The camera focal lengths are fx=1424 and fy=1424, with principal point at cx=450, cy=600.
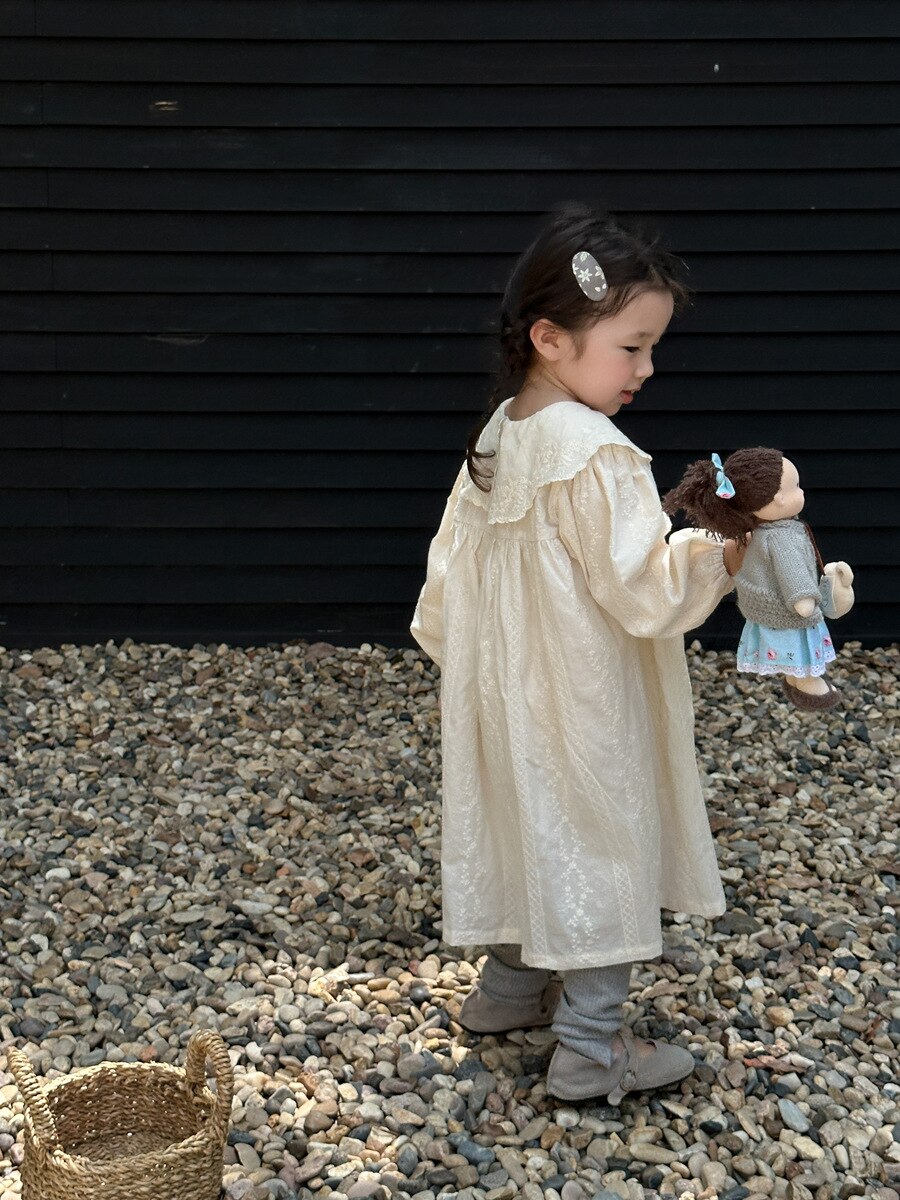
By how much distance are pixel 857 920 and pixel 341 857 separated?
43.9 inches

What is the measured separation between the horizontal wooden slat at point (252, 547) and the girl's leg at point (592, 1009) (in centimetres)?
233

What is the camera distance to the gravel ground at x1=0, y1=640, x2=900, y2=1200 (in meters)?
2.23

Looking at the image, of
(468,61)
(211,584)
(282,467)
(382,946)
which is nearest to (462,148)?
(468,61)

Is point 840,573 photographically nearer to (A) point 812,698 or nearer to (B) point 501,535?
(A) point 812,698

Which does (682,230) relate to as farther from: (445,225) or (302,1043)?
(302,1043)

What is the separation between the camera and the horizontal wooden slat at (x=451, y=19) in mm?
4094

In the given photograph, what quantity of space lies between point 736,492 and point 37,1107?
1286 mm

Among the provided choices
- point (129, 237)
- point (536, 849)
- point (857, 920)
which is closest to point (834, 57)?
point (129, 237)

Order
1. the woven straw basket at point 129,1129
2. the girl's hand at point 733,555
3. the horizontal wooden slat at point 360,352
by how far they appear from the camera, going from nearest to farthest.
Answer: the woven straw basket at point 129,1129
the girl's hand at point 733,555
the horizontal wooden slat at point 360,352

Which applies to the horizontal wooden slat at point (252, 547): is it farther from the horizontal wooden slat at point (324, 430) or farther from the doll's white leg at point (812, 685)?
the doll's white leg at point (812, 685)

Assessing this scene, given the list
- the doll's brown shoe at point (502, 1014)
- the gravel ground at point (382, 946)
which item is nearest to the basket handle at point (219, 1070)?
the gravel ground at point (382, 946)

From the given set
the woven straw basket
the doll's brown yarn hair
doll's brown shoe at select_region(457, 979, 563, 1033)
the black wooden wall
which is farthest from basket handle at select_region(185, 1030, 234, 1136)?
the black wooden wall

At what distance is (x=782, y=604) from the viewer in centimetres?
197

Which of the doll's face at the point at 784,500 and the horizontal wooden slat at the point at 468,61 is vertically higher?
the horizontal wooden slat at the point at 468,61
